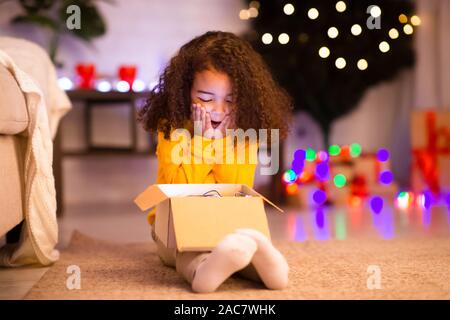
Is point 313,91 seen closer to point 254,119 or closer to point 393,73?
point 393,73

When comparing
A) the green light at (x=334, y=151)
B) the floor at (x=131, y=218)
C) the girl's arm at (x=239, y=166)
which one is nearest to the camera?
the girl's arm at (x=239, y=166)

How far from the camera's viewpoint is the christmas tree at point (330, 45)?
302 cm

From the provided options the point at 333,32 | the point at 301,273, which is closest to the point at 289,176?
the point at 333,32

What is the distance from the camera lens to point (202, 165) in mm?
1584

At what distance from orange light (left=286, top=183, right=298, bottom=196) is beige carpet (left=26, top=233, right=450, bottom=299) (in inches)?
44.6

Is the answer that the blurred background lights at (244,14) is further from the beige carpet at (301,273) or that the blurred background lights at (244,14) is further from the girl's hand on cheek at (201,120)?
the girl's hand on cheek at (201,120)

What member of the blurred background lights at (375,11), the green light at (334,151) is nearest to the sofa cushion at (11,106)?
the green light at (334,151)

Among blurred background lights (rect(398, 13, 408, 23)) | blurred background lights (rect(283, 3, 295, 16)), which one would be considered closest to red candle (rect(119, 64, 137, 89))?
blurred background lights (rect(283, 3, 295, 16))

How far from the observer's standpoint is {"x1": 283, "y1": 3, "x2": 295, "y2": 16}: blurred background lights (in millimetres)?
3023

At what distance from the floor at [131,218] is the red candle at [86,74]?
476 mm

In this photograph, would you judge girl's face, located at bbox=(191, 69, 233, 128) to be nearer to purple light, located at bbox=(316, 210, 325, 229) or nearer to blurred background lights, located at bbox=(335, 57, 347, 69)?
purple light, located at bbox=(316, 210, 325, 229)
